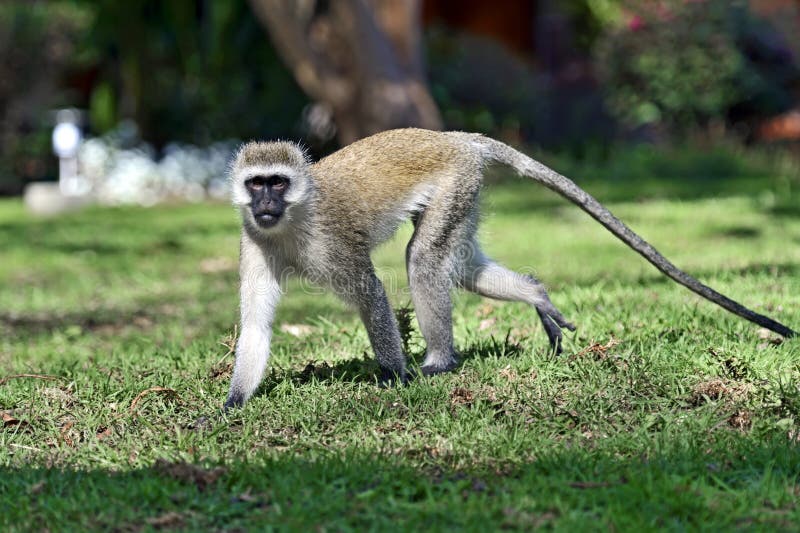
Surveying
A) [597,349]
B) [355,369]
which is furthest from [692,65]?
[355,369]

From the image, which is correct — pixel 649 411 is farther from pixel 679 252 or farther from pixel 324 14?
pixel 324 14

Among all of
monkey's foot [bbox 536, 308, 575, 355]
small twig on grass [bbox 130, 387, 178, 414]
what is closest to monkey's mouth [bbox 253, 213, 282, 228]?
small twig on grass [bbox 130, 387, 178, 414]

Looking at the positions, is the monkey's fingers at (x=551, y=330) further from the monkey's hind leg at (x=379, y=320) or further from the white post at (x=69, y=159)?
the white post at (x=69, y=159)

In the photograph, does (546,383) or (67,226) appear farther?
(67,226)

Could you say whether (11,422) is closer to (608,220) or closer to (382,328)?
(382,328)

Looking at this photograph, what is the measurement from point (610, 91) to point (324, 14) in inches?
199

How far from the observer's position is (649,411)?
4.80 meters

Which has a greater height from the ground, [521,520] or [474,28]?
[474,28]

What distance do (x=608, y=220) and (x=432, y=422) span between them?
4.78ft

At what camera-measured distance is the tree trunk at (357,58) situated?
13.9 metres

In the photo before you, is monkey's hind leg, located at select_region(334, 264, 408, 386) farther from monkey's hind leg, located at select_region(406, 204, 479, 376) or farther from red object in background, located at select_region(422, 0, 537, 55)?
red object in background, located at select_region(422, 0, 537, 55)

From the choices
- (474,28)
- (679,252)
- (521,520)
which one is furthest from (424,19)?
(521,520)

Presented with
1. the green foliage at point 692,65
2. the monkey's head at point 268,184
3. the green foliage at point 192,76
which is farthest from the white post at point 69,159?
the monkey's head at point 268,184

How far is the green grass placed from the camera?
3.88 m
